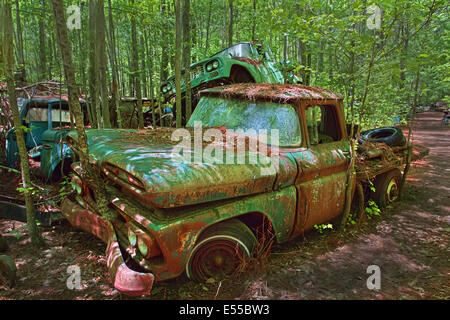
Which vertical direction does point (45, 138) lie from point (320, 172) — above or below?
above

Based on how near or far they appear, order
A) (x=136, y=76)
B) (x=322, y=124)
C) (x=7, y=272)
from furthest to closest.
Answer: (x=136, y=76) < (x=322, y=124) < (x=7, y=272)

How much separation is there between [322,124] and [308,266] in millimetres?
2246

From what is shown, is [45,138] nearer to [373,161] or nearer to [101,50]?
[101,50]

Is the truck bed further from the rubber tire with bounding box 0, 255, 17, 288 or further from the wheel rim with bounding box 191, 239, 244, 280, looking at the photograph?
the rubber tire with bounding box 0, 255, 17, 288

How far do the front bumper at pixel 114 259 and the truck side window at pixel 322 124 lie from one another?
250cm

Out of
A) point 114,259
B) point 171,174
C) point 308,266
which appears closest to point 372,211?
point 308,266

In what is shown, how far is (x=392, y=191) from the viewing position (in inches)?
203

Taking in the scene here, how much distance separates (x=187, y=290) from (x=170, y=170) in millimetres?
1112

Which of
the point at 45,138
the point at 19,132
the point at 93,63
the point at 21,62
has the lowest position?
the point at 45,138

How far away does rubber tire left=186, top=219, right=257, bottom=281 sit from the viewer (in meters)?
2.47

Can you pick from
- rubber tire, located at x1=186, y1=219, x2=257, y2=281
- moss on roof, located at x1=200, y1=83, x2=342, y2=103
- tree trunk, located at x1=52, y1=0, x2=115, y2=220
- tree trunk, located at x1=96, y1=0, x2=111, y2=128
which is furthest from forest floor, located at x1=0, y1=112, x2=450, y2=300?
tree trunk, located at x1=96, y1=0, x2=111, y2=128

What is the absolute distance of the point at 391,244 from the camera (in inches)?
142
